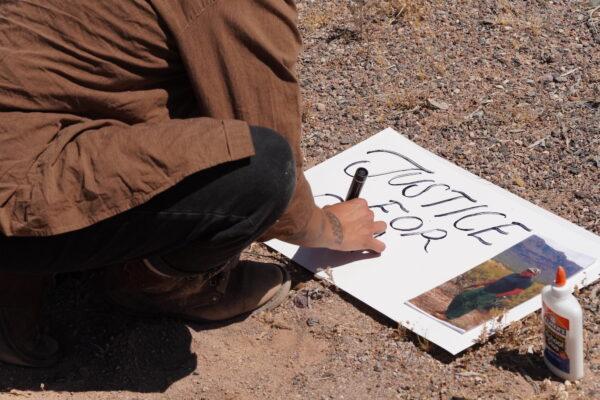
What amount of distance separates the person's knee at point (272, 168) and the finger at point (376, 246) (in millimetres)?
679

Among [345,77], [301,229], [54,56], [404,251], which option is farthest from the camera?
[345,77]

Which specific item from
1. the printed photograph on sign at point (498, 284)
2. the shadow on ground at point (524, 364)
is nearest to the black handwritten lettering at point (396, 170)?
the printed photograph on sign at point (498, 284)

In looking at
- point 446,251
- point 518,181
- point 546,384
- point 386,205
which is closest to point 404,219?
point 386,205

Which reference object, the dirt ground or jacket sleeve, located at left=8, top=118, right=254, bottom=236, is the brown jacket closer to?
jacket sleeve, located at left=8, top=118, right=254, bottom=236

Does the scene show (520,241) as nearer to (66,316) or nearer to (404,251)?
(404,251)

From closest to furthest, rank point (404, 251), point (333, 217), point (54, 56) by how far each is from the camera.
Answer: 1. point (54, 56)
2. point (333, 217)
3. point (404, 251)

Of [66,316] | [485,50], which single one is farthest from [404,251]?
[485,50]

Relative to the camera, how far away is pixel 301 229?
2.50m

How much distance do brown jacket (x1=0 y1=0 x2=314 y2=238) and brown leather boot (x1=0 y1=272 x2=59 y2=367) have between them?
512mm

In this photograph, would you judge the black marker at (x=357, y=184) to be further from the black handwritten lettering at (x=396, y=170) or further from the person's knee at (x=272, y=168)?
the person's knee at (x=272, y=168)

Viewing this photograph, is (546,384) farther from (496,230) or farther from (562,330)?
(496,230)

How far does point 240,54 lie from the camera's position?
6.86 feet

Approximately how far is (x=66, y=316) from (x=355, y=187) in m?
0.88

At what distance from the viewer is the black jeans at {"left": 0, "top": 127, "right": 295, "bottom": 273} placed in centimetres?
219
